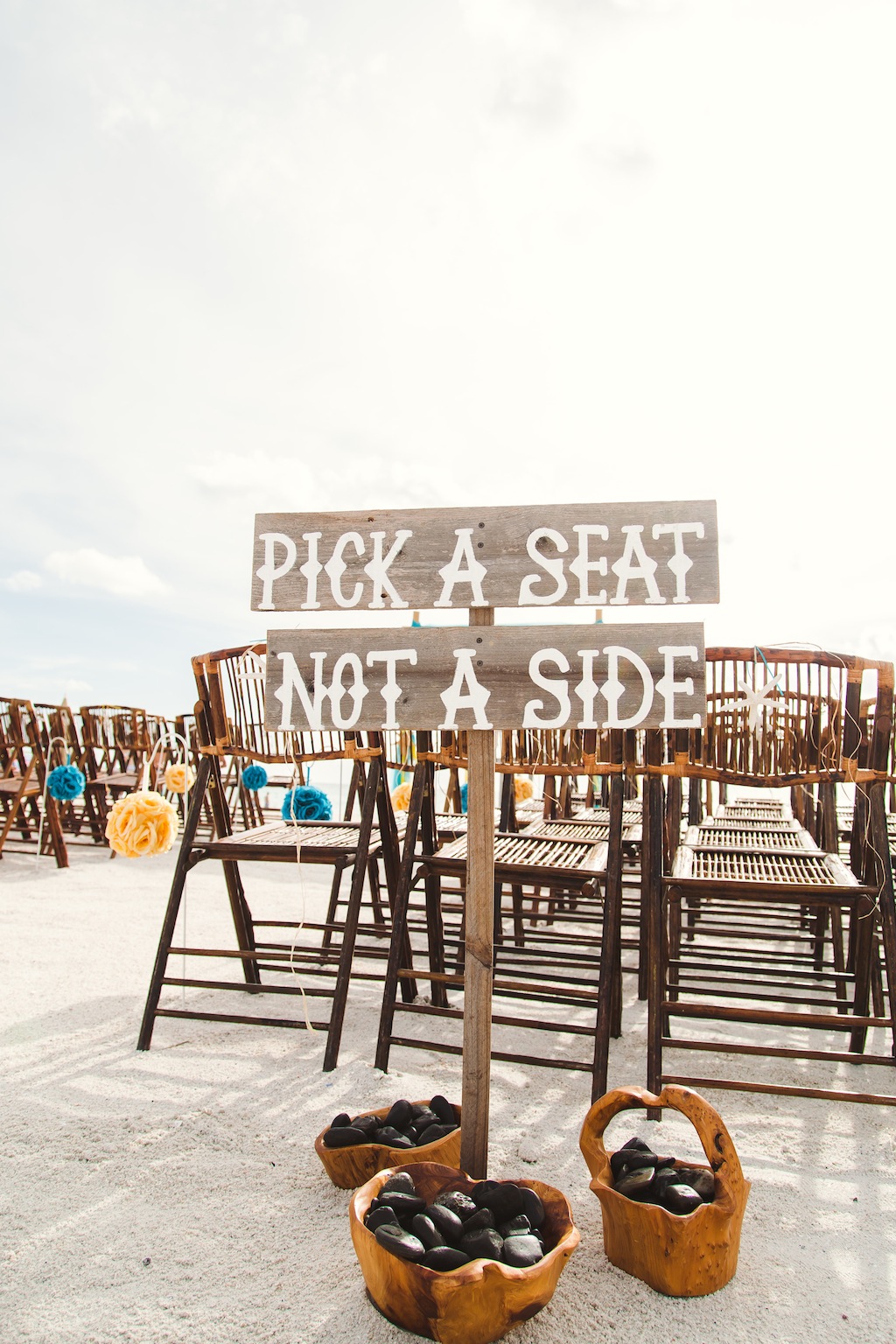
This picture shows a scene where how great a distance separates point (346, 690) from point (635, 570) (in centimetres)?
61


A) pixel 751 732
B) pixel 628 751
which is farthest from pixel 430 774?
pixel 751 732

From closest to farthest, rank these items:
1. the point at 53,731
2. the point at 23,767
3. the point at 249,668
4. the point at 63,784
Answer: the point at 249,668 < the point at 63,784 < the point at 53,731 < the point at 23,767

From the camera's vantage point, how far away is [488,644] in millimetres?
1540

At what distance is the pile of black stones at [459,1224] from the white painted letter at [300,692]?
2.70 ft

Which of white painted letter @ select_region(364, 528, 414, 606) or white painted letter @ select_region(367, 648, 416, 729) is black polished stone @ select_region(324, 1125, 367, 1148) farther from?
white painted letter @ select_region(364, 528, 414, 606)

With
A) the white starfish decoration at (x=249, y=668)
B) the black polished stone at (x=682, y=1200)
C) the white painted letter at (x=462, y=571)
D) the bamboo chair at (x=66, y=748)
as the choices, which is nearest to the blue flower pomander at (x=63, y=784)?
the bamboo chair at (x=66, y=748)

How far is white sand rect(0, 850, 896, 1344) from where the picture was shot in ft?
4.01

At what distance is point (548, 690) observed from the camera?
1502 millimetres

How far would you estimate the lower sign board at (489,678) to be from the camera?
148 centimetres

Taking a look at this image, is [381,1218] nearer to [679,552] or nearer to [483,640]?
[483,640]

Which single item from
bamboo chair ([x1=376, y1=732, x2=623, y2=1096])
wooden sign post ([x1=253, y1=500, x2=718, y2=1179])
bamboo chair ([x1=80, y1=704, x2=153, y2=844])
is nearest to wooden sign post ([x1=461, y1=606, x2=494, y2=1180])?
wooden sign post ([x1=253, y1=500, x2=718, y2=1179])

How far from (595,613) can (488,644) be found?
8.00 ft

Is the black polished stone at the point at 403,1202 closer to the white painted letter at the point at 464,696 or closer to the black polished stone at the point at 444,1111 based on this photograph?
the black polished stone at the point at 444,1111

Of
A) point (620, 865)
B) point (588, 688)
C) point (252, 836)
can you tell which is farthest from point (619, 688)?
point (252, 836)
